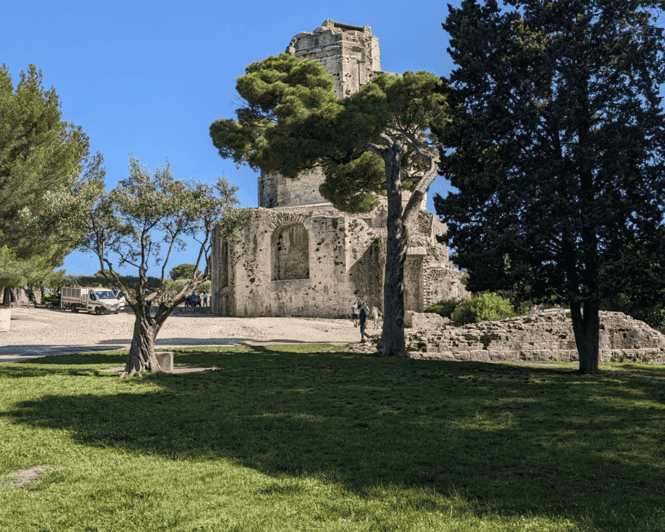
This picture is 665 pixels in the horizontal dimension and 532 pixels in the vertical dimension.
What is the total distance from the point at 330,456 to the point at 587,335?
925 cm

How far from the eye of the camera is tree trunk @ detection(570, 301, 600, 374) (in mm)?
11742

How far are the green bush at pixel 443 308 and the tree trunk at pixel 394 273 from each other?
1137 cm

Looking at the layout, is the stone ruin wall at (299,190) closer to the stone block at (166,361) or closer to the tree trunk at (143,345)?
the stone block at (166,361)

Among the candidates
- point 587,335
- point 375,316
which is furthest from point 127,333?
point 587,335

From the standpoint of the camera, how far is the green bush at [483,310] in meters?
19.1

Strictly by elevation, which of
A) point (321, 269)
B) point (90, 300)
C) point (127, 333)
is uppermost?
point (321, 269)

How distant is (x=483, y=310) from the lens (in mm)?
19172

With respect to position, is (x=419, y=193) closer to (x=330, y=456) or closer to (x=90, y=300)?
(x=330, y=456)

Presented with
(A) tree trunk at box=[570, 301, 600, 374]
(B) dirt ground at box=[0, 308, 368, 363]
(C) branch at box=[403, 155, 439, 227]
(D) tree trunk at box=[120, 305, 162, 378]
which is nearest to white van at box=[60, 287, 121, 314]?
(B) dirt ground at box=[0, 308, 368, 363]

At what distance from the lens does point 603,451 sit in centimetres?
481

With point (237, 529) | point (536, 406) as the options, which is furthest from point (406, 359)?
point (237, 529)

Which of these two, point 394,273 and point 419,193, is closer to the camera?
point 394,273

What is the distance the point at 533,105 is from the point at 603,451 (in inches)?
349

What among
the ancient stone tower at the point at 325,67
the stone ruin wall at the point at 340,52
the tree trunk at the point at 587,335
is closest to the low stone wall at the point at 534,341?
the tree trunk at the point at 587,335
